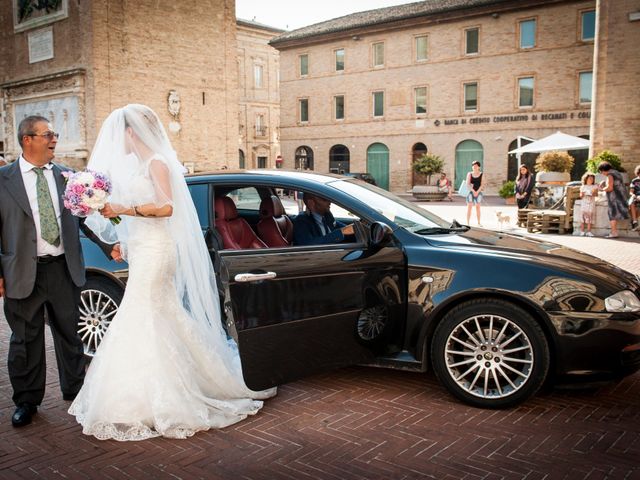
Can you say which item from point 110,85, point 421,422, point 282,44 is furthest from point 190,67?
point 421,422

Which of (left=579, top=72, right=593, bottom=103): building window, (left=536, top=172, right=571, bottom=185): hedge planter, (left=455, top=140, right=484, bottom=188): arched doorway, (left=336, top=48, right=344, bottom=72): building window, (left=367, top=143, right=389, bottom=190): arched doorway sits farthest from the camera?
(left=336, top=48, right=344, bottom=72): building window

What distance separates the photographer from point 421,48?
139ft

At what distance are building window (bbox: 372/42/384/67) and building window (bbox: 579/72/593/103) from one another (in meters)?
→ 13.5

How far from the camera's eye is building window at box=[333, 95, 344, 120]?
46.4 m

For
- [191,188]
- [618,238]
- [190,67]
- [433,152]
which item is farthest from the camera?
[433,152]

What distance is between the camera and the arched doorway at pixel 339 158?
4678 cm

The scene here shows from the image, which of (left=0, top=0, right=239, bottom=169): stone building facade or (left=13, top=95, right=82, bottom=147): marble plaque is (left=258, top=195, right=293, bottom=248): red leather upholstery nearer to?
(left=0, top=0, right=239, bottom=169): stone building facade

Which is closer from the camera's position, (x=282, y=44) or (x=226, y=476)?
(x=226, y=476)

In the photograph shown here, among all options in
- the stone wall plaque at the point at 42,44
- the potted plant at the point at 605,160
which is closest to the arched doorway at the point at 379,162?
the stone wall plaque at the point at 42,44

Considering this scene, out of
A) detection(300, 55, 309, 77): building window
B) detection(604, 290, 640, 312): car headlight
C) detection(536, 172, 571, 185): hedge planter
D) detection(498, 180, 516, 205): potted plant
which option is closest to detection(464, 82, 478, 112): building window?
detection(498, 180, 516, 205): potted plant

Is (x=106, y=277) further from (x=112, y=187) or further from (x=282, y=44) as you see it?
(x=282, y=44)

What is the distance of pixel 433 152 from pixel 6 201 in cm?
4008

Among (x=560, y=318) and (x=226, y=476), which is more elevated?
(x=560, y=318)

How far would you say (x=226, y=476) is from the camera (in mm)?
3506
